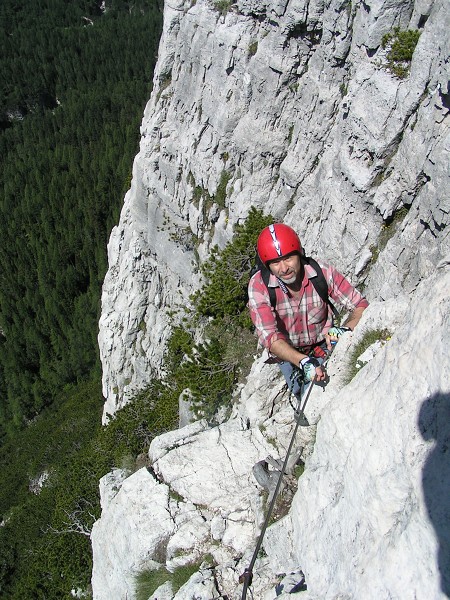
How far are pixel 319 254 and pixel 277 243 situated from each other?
7.82 metres

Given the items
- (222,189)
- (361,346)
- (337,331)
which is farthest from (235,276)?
(361,346)

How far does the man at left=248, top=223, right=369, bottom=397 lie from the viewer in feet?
24.4

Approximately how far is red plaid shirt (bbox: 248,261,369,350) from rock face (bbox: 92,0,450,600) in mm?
579

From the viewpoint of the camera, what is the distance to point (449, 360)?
4.78m

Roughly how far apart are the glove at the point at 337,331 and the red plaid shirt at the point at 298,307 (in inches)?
7.5

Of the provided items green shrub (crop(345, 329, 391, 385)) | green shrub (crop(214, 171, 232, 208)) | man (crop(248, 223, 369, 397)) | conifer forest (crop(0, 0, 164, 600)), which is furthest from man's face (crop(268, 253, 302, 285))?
conifer forest (crop(0, 0, 164, 600))

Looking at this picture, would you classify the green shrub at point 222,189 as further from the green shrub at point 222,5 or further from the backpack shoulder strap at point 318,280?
the backpack shoulder strap at point 318,280

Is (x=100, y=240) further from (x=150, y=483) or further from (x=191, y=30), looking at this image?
(x=150, y=483)

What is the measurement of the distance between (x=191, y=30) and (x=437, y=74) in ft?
54.0

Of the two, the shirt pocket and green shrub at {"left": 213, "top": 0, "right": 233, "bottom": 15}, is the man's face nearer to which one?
the shirt pocket

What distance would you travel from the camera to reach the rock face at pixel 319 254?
5172 millimetres

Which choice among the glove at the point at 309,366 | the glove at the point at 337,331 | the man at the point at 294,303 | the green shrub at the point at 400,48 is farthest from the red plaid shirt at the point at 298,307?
the green shrub at the point at 400,48

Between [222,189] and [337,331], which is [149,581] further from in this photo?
[222,189]

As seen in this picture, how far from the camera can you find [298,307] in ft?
26.8
